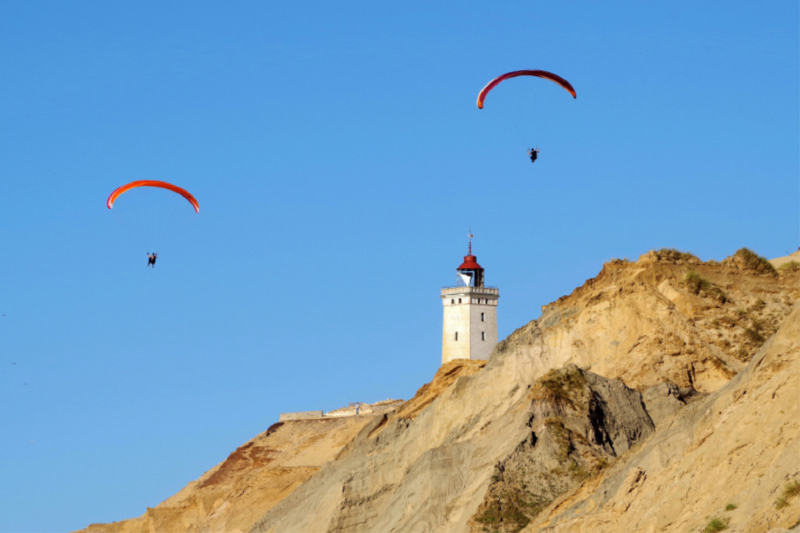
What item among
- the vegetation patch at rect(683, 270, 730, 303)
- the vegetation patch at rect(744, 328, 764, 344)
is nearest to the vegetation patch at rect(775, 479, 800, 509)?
the vegetation patch at rect(744, 328, 764, 344)

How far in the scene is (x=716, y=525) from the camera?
24094 mm

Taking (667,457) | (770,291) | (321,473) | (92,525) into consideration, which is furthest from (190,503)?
(667,457)

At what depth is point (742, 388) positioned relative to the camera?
29.7 metres

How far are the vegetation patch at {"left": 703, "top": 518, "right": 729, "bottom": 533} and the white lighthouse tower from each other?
200 ft

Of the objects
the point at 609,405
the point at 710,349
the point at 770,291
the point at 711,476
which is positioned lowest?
the point at 711,476

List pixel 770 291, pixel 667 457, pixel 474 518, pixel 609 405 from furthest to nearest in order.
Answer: pixel 770 291, pixel 609 405, pixel 474 518, pixel 667 457

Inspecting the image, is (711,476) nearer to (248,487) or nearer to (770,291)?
(770,291)

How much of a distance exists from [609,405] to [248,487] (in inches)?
1143

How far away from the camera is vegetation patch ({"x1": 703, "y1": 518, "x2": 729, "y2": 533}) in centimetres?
2397

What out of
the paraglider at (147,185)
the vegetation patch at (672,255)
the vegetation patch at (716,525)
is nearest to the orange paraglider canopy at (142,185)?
the paraglider at (147,185)

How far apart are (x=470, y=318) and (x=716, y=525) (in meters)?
63.9

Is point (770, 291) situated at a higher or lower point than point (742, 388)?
higher

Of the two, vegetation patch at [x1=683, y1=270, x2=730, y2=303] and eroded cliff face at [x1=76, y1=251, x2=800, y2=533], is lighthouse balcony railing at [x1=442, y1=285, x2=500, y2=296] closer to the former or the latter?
eroded cliff face at [x1=76, y1=251, x2=800, y2=533]

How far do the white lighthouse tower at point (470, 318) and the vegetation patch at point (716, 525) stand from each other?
61.1m
